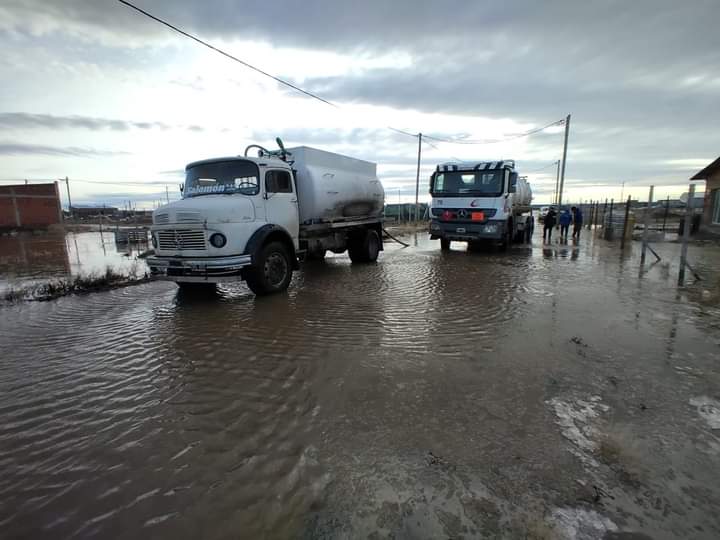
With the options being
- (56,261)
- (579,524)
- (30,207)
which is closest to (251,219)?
(579,524)

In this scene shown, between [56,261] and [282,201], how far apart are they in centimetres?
949

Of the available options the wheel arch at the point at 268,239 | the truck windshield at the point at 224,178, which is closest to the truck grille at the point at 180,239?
the wheel arch at the point at 268,239

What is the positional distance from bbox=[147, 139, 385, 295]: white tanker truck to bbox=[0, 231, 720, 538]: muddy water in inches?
39.6

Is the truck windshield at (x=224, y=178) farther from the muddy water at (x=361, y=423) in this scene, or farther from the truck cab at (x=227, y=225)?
the muddy water at (x=361, y=423)

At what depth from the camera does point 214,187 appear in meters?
7.30

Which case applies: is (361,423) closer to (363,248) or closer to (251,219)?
(251,219)

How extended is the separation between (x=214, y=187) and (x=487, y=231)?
357 inches

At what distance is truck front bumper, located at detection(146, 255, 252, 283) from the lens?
20.4 feet

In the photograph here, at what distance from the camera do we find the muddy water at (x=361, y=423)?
214 cm

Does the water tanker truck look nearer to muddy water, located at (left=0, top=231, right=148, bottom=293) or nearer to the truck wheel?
the truck wheel

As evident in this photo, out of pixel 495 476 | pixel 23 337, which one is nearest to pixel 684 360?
pixel 495 476

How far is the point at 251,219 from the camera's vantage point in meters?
6.84

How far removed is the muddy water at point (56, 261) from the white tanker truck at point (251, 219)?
11.6ft

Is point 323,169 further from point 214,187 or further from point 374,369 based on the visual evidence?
point 374,369
